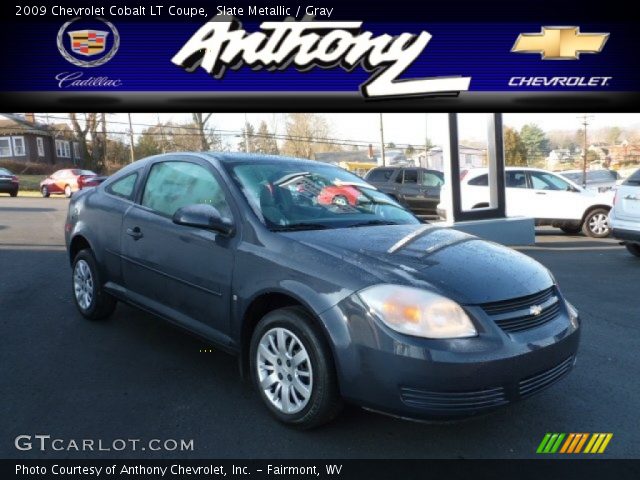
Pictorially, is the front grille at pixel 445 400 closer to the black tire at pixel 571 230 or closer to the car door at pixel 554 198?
the car door at pixel 554 198

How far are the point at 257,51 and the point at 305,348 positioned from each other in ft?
17.5

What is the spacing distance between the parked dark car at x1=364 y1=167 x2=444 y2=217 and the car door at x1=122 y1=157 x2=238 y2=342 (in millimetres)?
12505

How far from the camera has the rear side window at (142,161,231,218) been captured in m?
3.51

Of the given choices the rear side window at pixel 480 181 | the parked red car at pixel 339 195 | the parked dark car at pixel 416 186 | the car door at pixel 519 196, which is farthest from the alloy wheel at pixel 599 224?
the parked red car at pixel 339 195

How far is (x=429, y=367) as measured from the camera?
2.38 meters

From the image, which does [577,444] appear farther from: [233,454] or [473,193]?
[473,193]

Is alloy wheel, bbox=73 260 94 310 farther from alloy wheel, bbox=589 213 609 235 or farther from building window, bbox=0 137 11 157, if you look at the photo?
building window, bbox=0 137 11 157

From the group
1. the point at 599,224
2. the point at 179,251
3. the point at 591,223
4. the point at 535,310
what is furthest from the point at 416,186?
the point at 535,310

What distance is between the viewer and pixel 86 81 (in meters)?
7.20

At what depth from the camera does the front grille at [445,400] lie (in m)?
2.41

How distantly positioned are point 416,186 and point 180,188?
13.1 m

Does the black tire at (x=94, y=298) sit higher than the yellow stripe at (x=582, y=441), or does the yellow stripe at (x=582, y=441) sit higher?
the black tire at (x=94, y=298)

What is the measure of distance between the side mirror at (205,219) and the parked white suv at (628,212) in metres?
7.11

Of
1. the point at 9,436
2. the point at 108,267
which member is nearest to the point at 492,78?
the point at 108,267
